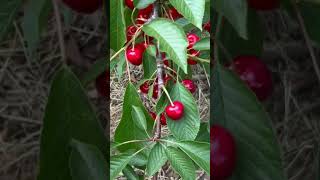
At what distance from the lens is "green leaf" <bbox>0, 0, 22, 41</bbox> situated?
341mm

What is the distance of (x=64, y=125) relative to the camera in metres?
0.35

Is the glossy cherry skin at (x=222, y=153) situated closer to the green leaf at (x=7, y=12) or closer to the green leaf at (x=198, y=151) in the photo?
the green leaf at (x=198, y=151)

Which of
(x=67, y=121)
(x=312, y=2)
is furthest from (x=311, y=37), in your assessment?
(x=67, y=121)

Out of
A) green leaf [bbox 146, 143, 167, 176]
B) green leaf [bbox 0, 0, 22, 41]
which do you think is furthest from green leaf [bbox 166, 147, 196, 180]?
green leaf [bbox 0, 0, 22, 41]

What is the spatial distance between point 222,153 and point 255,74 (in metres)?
0.05

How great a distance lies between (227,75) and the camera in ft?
1.09

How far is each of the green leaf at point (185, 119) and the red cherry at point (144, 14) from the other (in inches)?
1.7

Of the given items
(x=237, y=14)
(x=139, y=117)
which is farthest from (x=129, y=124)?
(x=237, y=14)

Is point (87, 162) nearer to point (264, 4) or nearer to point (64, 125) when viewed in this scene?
point (64, 125)

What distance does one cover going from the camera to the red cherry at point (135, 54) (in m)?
0.37

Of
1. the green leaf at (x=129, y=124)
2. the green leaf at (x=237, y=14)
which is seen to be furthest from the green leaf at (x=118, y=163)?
the green leaf at (x=237, y=14)

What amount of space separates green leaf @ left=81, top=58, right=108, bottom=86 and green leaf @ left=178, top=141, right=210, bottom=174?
7 cm

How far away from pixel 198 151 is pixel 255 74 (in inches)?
2.3

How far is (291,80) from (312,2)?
49mm
